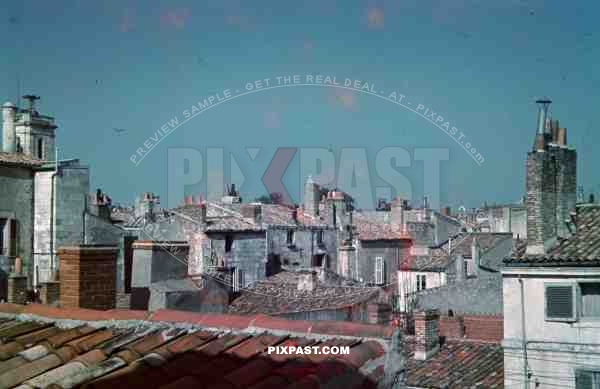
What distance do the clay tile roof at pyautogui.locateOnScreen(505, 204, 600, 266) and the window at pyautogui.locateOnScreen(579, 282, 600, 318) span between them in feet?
1.37

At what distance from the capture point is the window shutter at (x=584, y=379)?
12.8 meters

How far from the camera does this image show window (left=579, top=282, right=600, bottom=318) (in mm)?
12914

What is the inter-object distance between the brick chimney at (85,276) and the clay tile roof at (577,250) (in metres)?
8.86

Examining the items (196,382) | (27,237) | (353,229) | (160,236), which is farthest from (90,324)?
(353,229)

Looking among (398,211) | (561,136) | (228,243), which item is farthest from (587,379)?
(398,211)

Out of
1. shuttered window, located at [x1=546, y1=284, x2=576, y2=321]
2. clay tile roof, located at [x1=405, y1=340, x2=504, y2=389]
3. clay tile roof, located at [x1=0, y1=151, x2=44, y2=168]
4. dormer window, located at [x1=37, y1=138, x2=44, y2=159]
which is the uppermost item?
dormer window, located at [x1=37, y1=138, x2=44, y2=159]

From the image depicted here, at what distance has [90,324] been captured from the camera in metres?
6.03

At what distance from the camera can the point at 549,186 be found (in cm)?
1474

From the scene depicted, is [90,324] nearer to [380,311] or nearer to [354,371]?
[354,371]

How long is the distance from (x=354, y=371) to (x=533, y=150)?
1126 cm

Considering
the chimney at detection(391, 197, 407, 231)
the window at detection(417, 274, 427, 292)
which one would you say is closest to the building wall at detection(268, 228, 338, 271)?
the window at detection(417, 274, 427, 292)

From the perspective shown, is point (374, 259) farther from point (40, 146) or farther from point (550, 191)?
point (550, 191)

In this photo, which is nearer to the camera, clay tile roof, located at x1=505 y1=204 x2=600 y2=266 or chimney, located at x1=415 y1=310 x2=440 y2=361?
clay tile roof, located at x1=505 y1=204 x2=600 y2=266

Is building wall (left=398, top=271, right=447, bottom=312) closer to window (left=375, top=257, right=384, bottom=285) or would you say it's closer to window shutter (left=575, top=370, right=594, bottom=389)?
window (left=375, top=257, right=384, bottom=285)
